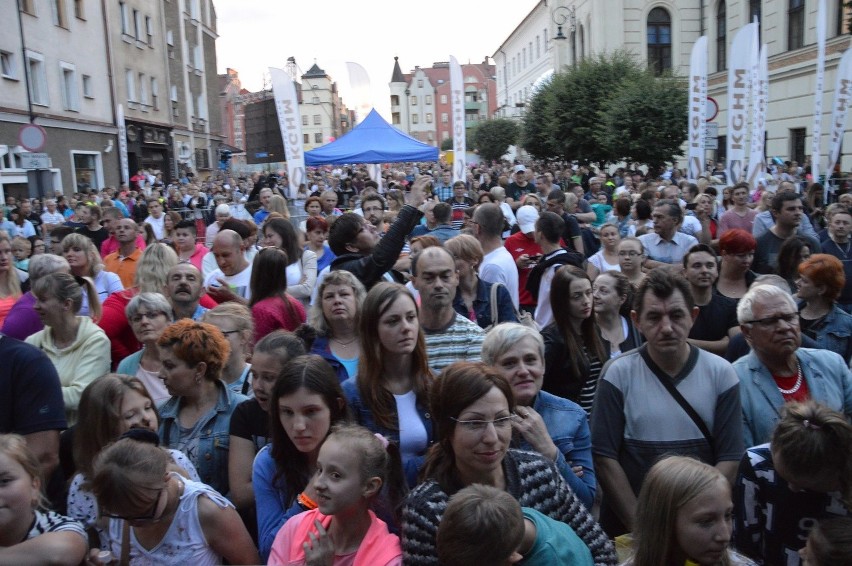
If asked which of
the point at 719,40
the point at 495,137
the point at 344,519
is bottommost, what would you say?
the point at 344,519

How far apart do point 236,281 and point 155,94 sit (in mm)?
33732

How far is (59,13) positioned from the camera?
88.7 feet

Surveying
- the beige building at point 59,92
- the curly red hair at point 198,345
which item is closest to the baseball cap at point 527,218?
the curly red hair at point 198,345

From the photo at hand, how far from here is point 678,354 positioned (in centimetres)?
319

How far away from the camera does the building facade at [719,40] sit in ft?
82.4

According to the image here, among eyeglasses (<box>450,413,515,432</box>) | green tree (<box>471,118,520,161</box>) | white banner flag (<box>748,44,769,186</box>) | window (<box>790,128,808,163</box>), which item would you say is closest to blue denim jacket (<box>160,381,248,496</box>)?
eyeglasses (<box>450,413,515,432</box>)

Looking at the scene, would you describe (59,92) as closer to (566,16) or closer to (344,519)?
(344,519)

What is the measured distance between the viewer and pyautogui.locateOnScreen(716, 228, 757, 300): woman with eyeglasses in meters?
5.31

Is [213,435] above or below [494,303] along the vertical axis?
below

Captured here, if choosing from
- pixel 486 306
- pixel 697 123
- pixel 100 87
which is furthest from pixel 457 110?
pixel 100 87

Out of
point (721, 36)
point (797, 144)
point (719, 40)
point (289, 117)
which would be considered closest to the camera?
point (289, 117)

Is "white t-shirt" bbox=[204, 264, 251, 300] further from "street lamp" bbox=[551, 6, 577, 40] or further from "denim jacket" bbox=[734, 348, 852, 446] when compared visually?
"street lamp" bbox=[551, 6, 577, 40]

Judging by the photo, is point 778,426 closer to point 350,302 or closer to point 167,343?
point 350,302

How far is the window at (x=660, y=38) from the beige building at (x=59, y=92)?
26275 millimetres
